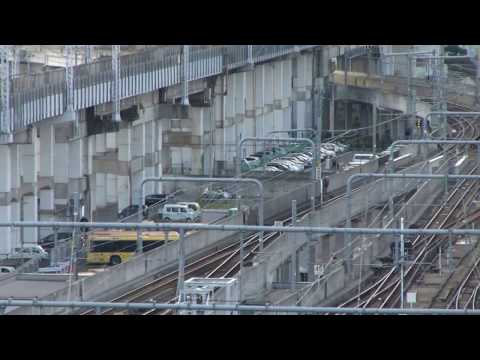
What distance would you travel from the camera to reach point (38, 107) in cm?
841

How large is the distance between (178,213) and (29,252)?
1.99 meters

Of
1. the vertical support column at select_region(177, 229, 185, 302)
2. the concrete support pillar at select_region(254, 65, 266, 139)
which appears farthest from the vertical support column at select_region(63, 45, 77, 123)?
the concrete support pillar at select_region(254, 65, 266, 139)

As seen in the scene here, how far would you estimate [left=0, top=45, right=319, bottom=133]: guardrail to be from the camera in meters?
8.20

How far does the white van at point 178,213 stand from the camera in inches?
369

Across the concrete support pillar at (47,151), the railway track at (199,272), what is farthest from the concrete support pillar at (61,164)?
the railway track at (199,272)

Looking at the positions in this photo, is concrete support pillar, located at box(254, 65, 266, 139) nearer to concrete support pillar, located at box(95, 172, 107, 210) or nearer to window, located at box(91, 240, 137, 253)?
concrete support pillar, located at box(95, 172, 107, 210)

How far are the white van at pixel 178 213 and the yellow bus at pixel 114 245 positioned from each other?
3.39 ft

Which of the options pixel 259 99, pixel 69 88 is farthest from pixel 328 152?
pixel 69 88

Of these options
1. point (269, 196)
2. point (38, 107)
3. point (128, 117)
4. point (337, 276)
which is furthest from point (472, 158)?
point (337, 276)

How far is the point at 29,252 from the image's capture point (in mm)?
7613

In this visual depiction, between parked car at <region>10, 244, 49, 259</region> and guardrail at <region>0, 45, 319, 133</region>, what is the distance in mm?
791

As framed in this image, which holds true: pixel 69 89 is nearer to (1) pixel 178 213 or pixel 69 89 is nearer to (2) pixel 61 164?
(2) pixel 61 164

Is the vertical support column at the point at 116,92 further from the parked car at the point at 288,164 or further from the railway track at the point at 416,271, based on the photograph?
the railway track at the point at 416,271
